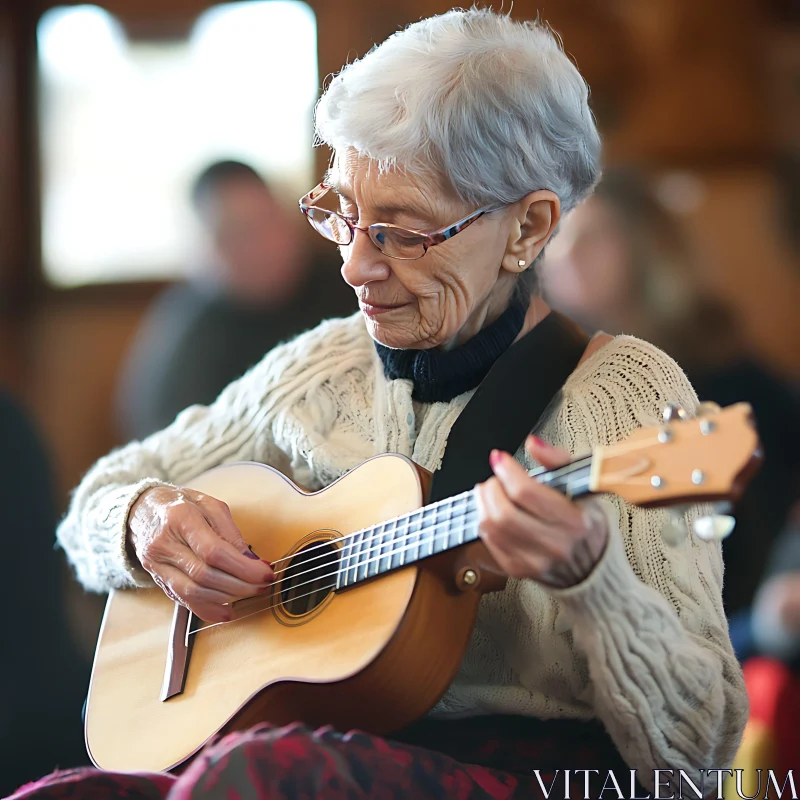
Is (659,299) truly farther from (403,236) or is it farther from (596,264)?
(403,236)

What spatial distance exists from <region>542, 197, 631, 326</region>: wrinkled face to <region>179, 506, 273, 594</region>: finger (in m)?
1.69

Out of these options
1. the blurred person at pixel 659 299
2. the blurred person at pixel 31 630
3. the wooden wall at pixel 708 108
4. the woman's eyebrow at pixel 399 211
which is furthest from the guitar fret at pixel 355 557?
the wooden wall at pixel 708 108

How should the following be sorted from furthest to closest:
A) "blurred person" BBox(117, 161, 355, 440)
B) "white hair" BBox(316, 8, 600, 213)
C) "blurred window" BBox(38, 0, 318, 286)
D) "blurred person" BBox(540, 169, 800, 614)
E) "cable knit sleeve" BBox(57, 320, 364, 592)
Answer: "blurred window" BBox(38, 0, 318, 286)
"blurred person" BBox(117, 161, 355, 440)
"blurred person" BBox(540, 169, 800, 614)
"cable knit sleeve" BBox(57, 320, 364, 592)
"white hair" BBox(316, 8, 600, 213)

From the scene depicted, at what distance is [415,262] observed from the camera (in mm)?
1293

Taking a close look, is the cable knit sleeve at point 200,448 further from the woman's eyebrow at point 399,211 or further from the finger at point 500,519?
the finger at point 500,519

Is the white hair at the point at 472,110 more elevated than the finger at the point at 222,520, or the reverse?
the white hair at the point at 472,110

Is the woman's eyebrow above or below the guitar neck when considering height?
above

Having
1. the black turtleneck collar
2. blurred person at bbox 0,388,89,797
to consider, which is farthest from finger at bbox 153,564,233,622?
blurred person at bbox 0,388,89,797

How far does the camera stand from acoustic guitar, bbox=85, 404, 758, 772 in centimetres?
97

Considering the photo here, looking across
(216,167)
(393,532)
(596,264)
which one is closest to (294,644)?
(393,532)

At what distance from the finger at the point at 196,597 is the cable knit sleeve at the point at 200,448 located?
16cm

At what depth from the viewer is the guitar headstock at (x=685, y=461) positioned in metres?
0.92

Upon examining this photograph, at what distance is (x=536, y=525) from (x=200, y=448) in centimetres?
71

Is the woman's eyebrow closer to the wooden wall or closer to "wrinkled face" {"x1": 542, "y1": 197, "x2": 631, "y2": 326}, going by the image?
"wrinkled face" {"x1": 542, "y1": 197, "x2": 631, "y2": 326}
